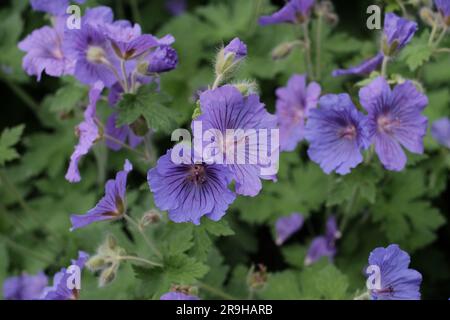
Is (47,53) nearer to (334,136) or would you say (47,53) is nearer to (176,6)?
(334,136)

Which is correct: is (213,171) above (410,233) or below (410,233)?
below

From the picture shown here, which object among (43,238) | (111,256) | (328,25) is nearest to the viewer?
(111,256)

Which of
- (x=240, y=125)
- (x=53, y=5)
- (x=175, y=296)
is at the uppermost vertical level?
(x=53, y=5)

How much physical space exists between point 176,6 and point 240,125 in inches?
96.5

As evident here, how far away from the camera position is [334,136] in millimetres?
2797

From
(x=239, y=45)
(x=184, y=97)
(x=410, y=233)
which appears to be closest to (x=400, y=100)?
(x=239, y=45)

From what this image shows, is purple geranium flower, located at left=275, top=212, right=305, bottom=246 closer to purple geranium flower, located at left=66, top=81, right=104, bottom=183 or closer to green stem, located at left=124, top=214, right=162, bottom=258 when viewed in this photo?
green stem, located at left=124, top=214, right=162, bottom=258

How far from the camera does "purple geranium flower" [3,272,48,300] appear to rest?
10.9 ft

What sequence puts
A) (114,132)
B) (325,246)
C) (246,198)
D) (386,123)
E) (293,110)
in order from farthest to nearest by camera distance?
(246,198) < (325,246) < (293,110) < (114,132) < (386,123)

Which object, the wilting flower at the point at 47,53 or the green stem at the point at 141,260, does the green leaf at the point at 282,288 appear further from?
the wilting flower at the point at 47,53

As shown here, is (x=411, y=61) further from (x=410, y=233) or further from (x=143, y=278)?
(x=143, y=278)

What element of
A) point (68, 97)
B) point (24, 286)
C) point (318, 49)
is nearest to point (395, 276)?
point (318, 49)

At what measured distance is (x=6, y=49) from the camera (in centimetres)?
402

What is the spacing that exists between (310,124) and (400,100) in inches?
14.2
